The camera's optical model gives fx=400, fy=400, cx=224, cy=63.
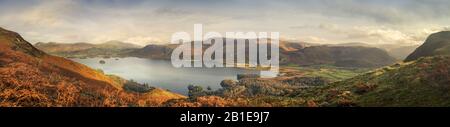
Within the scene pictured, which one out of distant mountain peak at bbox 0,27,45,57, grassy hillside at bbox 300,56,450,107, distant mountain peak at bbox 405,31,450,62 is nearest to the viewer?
grassy hillside at bbox 300,56,450,107

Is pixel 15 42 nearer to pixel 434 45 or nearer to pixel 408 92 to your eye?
pixel 408 92

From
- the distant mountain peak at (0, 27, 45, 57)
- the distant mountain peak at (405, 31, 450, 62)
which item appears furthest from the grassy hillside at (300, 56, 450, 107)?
the distant mountain peak at (0, 27, 45, 57)

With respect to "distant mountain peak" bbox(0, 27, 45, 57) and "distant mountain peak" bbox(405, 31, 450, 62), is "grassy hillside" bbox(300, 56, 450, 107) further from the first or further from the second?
"distant mountain peak" bbox(0, 27, 45, 57)

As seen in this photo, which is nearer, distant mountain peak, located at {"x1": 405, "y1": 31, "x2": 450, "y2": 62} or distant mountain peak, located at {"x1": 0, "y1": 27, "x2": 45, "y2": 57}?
distant mountain peak, located at {"x1": 0, "y1": 27, "x2": 45, "y2": 57}

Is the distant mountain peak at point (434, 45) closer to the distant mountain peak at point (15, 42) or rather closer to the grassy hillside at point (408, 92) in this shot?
the grassy hillside at point (408, 92)

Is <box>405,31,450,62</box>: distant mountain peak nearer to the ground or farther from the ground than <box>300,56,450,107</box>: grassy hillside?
farther from the ground

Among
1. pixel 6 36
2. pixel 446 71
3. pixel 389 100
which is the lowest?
pixel 389 100

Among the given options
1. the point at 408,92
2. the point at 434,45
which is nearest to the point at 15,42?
the point at 408,92

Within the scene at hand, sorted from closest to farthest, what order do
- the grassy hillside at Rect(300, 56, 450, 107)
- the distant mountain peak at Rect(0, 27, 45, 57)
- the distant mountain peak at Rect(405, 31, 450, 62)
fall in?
the grassy hillside at Rect(300, 56, 450, 107), the distant mountain peak at Rect(0, 27, 45, 57), the distant mountain peak at Rect(405, 31, 450, 62)
